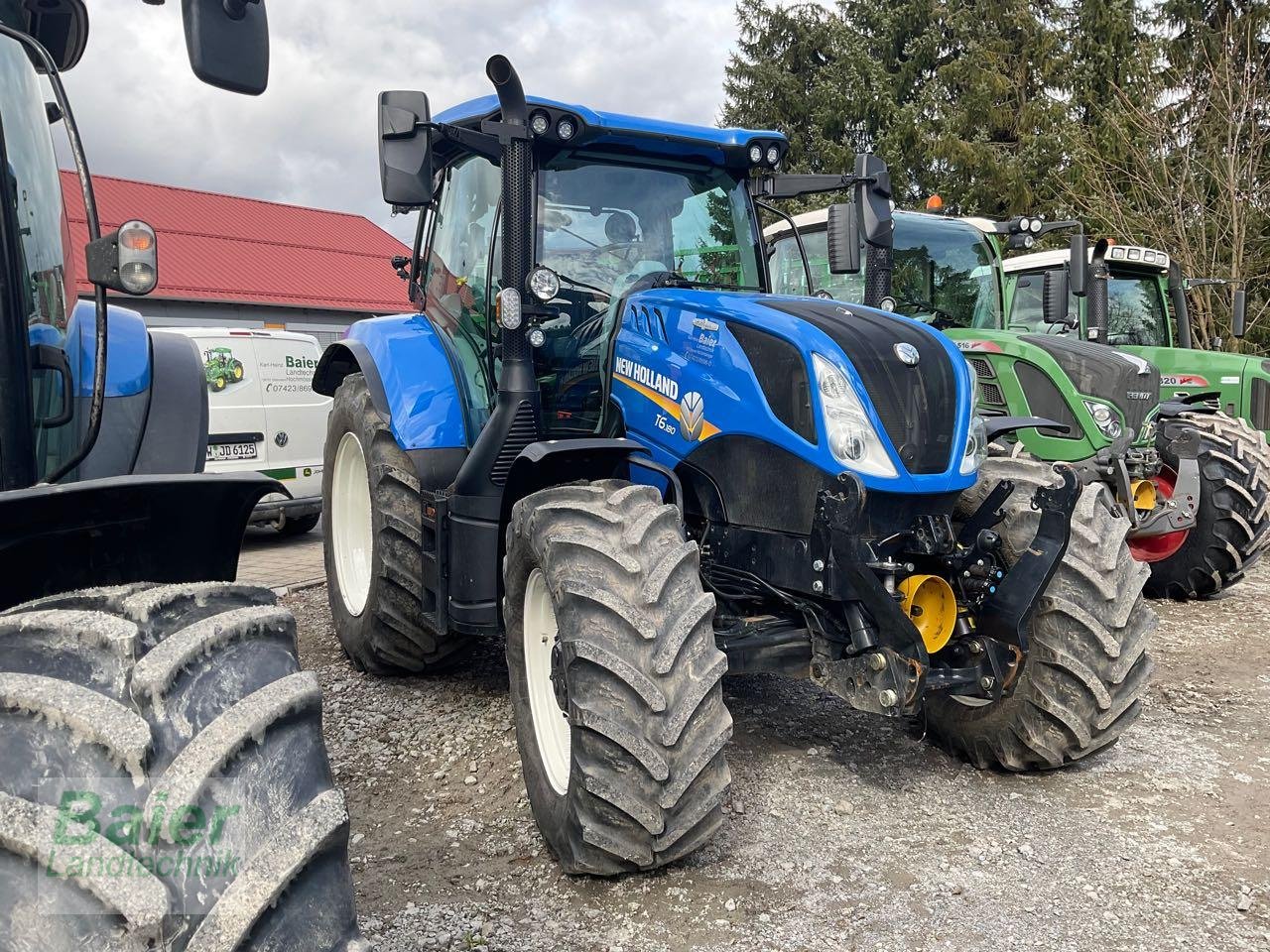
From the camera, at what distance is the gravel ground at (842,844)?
274 cm

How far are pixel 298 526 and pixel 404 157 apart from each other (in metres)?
7.09

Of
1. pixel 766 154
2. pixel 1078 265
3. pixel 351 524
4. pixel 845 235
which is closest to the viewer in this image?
pixel 845 235

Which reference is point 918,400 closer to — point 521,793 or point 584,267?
point 584,267

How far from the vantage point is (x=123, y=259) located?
2133 millimetres

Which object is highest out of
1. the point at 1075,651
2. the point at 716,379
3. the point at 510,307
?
the point at 510,307

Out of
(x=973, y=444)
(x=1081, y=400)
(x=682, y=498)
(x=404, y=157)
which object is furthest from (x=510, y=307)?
(x=1081, y=400)

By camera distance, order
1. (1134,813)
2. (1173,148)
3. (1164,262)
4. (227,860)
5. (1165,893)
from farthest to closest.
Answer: (1173,148)
(1164,262)
(1134,813)
(1165,893)
(227,860)

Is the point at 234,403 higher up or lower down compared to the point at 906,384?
lower down

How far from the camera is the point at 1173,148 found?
55.3ft

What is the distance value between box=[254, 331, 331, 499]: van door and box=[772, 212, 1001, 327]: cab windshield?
4605mm

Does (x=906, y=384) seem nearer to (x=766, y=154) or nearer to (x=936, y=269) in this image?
(x=766, y=154)

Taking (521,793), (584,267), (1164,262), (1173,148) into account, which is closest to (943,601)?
(521,793)

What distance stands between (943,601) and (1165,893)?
1.05 meters

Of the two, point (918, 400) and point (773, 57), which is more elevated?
point (773, 57)
